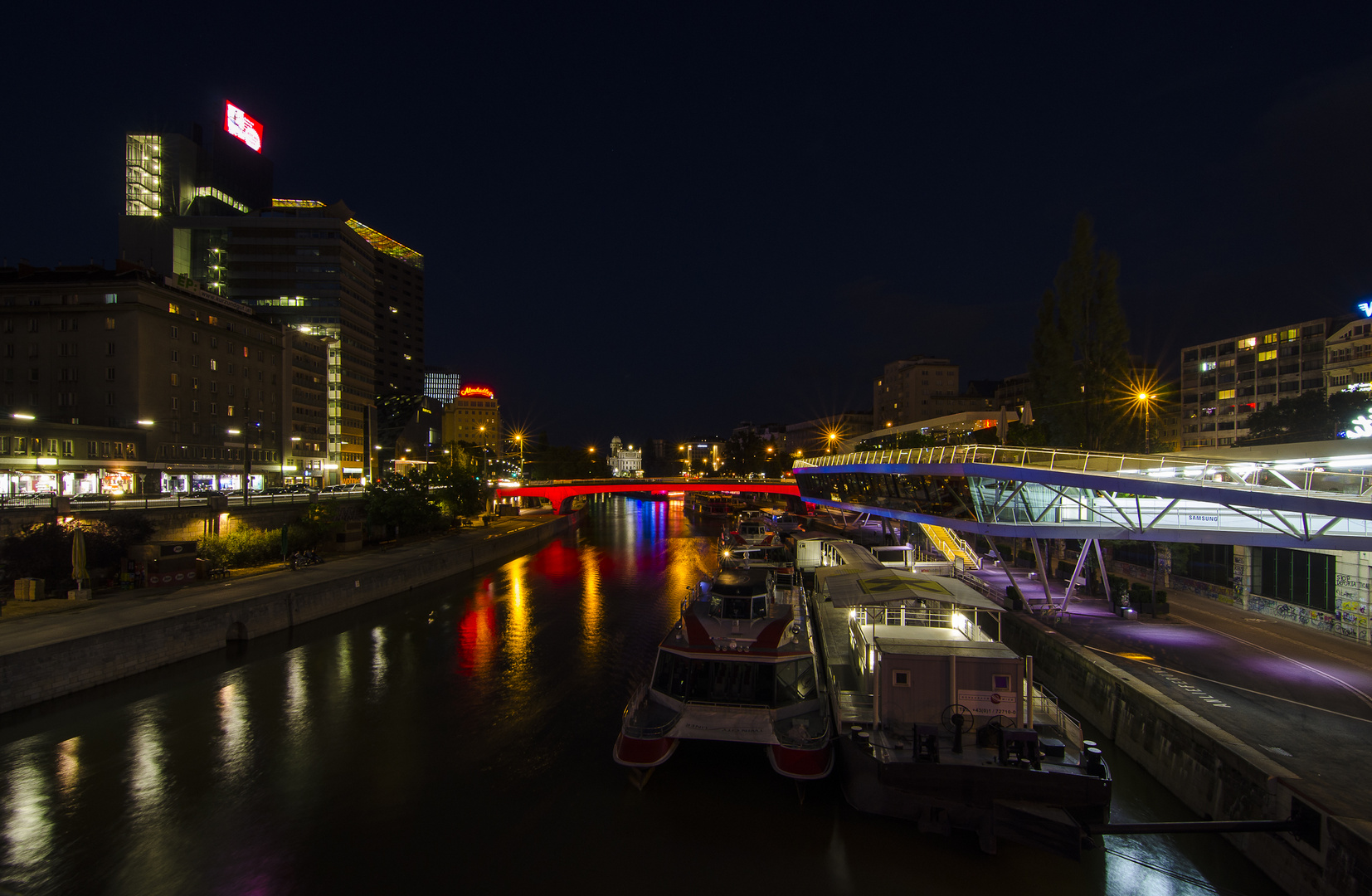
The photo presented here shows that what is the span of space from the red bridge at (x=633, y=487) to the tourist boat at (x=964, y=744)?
68.1 meters

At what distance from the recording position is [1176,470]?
2247cm

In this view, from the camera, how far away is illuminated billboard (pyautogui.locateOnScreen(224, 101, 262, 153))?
106 metres

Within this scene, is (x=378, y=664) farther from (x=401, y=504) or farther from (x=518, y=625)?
(x=401, y=504)

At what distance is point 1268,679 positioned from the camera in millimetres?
16156

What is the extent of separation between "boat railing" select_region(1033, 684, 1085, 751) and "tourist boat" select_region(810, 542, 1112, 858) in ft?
0.07

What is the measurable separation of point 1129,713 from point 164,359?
81.9 meters

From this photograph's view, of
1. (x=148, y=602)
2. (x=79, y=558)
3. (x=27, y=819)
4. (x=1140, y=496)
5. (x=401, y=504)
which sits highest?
(x=1140, y=496)

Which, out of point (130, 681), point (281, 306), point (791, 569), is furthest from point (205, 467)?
point (791, 569)

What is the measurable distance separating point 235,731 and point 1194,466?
29067 millimetres

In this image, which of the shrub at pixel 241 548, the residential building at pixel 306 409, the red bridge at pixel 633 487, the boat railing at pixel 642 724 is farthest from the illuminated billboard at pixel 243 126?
the boat railing at pixel 642 724

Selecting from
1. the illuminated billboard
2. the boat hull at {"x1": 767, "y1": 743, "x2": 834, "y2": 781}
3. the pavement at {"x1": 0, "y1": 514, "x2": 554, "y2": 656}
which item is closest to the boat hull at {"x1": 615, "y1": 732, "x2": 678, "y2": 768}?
the boat hull at {"x1": 767, "y1": 743, "x2": 834, "y2": 781}

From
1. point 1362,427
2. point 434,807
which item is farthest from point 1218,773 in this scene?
point 1362,427

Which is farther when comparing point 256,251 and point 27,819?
point 256,251

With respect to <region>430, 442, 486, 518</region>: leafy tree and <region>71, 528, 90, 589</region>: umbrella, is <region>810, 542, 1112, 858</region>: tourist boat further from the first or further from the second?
<region>430, 442, 486, 518</region>: leafy tree
